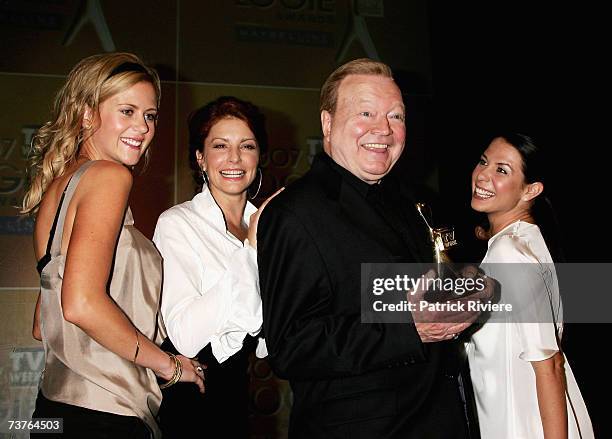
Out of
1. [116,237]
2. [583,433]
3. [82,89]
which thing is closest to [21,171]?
[82,89]

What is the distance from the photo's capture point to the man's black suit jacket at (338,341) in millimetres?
1338

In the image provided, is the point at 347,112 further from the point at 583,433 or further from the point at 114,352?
the point at 583,433

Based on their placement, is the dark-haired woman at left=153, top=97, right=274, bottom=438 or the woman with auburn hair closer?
the woman with auburn hair

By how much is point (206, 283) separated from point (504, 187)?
3.68 ft

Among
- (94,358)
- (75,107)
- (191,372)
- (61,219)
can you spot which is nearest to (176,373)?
(191,372)

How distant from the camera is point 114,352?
1467 mm

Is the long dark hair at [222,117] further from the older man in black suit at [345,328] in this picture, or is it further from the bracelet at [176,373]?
Answer: the bracelet at [176,373]

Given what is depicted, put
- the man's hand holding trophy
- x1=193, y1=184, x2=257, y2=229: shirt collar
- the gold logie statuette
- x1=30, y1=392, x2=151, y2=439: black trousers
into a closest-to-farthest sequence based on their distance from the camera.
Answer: the man's hand holding trophy < x1=30, y1=392, x2=151, y2=439: black trousers < the gold logie statuette < x1=193, y1=184, x2=257, y2=229: shirt collar

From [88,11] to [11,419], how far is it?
258 centimetres

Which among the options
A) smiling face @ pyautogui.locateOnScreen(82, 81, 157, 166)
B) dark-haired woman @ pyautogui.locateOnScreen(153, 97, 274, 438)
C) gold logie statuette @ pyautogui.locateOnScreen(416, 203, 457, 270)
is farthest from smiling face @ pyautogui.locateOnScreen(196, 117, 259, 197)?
gold logie statuette @ pyautogui.locateOnScreen(416, 203, 457, 270)

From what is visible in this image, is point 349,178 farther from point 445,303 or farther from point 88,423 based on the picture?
point 88,423

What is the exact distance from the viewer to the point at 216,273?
1924mm

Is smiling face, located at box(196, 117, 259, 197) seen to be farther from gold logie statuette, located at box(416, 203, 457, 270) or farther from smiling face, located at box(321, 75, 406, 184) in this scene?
gold logie statuette, located at box(416, 203, 457, 270)

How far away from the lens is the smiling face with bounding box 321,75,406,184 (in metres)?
1.62
